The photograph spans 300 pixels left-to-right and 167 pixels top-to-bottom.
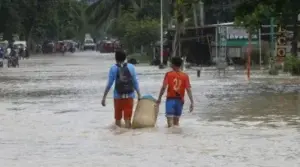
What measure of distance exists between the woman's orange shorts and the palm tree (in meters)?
58.7

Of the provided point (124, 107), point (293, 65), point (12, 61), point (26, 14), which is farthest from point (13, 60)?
point (124, 107)

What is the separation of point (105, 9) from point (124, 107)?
59156 millimetres

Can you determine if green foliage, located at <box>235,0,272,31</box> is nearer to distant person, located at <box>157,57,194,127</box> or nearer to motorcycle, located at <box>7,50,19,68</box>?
distant person, located at <box>157,57,194,127</box>

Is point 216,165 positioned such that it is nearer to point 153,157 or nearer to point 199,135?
point 153,157

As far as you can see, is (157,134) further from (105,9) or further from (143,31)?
(105,9)

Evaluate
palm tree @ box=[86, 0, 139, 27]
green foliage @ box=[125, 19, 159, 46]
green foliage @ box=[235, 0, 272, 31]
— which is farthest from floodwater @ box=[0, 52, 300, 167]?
palm tree @ box=[86, 0, 139, 27]

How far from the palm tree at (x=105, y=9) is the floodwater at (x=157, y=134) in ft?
159

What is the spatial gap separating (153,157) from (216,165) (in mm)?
1232

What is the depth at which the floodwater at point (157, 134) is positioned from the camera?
40.2ft

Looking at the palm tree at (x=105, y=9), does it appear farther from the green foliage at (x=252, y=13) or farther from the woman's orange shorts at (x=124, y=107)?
the woman's orange shorts at (x=124, y=107)

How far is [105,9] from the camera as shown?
74875 mm

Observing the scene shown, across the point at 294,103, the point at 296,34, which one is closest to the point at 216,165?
the point at 294,103

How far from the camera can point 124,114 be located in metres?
16.4

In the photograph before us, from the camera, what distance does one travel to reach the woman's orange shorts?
16234 millimetres
